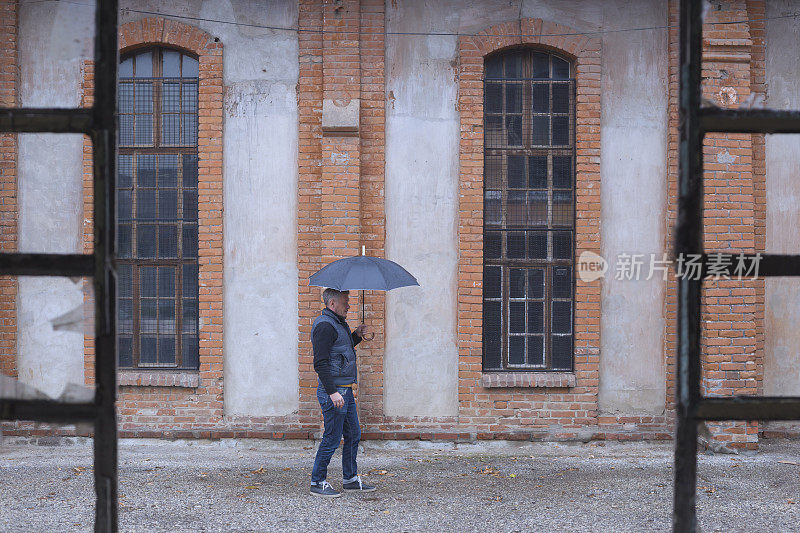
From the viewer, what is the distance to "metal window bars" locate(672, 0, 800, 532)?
187 cm

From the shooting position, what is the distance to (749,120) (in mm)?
1859

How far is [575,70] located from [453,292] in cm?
276

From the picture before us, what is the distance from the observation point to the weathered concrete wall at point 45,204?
783cm

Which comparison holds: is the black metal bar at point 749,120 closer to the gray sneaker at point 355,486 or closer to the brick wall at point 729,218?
the gray sneaker at point 355,486

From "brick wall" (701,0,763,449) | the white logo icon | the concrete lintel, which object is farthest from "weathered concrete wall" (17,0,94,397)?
"brick wall" (701,0,763,449)

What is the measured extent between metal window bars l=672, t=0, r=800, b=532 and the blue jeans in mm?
4361

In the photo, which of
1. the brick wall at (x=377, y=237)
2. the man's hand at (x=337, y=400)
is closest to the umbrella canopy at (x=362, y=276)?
the man's hand at (x=337, y=400)

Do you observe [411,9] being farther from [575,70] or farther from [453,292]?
[453,292]

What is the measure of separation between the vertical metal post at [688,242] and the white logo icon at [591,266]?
6012 millimetres

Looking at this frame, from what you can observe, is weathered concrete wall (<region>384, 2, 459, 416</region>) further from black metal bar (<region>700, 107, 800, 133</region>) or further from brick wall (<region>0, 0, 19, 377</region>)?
black metal bar (<region>700, 107, 800, 133</region>)

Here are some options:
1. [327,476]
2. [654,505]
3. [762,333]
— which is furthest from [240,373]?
[762,333]

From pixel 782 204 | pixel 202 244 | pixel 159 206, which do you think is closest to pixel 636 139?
pixel 782 204

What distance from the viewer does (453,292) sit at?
7.88m

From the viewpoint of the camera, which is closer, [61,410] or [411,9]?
[61,410]
